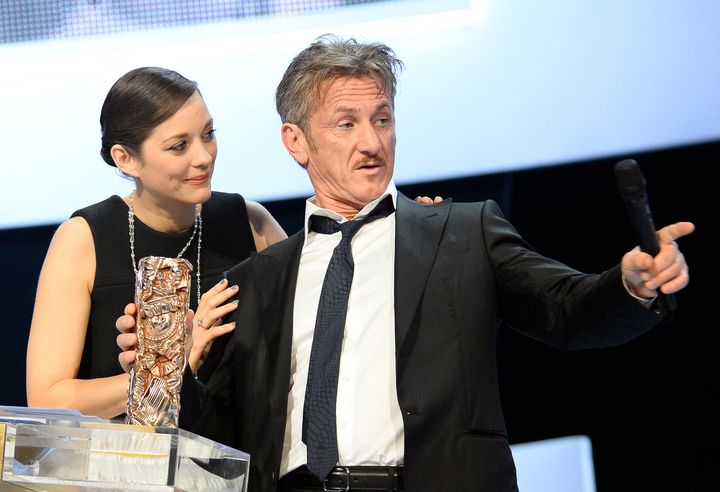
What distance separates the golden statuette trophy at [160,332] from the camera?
5.55 ft

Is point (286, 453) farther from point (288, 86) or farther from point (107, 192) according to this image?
point (107, 192)

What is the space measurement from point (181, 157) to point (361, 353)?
31.1 inches

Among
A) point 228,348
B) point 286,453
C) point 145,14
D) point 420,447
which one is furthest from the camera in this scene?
point 145,14

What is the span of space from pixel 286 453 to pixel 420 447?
0.89 feet

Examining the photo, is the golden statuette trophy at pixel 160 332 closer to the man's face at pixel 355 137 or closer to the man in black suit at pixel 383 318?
the man in black suit at pixel 383 318

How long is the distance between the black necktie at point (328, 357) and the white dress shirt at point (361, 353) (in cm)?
2

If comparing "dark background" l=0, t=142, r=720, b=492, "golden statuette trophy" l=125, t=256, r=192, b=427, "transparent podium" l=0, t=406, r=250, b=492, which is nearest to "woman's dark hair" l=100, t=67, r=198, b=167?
"dark background" l=0, t=142, r=720, b=492

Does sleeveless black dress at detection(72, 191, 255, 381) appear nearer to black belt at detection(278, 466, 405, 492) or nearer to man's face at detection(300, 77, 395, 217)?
man's face at detection(300, 77, 395, 217)

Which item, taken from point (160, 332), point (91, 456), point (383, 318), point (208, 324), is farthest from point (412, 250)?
point (91, 456)

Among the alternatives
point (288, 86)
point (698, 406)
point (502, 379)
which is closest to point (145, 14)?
point (288, 86)

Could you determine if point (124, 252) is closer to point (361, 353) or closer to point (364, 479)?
point (361, 353)

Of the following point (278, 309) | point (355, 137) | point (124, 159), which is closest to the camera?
point (278, 309)

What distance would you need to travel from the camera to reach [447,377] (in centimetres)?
199

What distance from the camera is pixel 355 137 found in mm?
2275
